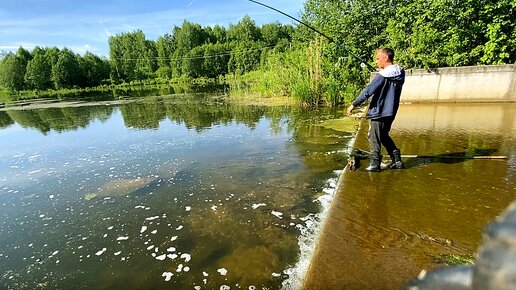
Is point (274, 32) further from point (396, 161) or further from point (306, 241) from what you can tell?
point (306, 241)

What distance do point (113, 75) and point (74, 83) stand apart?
34.5 feet

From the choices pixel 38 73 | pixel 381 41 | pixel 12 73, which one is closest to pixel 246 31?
pixel 38 73

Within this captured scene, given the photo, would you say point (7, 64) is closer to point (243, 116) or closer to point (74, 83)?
point (74, 83)

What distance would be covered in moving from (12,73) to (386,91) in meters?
76.6

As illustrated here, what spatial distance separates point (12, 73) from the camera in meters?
60.4

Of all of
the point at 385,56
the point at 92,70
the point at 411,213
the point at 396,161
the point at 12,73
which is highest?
the point at 92,70

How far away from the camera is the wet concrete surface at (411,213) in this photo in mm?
2424

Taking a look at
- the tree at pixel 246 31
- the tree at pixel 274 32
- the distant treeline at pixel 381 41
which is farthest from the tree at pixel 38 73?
the distant treeline at pixel 381 41

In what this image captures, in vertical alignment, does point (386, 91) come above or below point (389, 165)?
above

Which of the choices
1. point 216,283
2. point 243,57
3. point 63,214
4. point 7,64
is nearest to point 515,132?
point 216,283

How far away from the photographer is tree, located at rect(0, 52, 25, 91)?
60375 millimetres

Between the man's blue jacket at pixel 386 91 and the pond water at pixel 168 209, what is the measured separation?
1316mm

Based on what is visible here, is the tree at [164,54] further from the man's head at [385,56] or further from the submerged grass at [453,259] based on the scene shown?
the submerged grass at [453,259]

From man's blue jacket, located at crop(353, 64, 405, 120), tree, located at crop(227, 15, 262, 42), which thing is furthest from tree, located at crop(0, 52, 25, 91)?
man's blue jacket, located at crop(353, 64, 405, 120)
